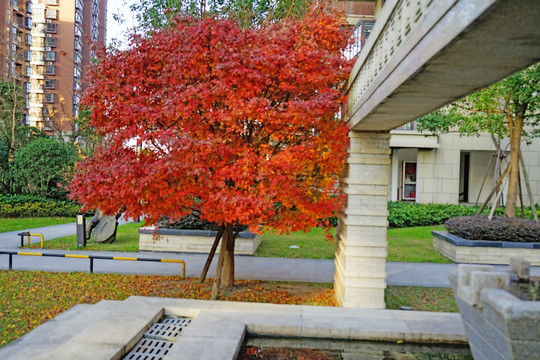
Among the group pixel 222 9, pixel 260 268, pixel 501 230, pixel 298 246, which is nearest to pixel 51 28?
pixel 222 9

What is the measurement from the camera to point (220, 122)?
863 centimetres

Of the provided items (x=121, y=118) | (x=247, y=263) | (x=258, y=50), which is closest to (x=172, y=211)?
(x=121, y=118)

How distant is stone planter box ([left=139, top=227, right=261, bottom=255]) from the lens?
15320mm

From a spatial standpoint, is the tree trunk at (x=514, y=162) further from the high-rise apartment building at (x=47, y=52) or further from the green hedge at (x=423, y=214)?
the high-rise apartment building at (x=47, y=52)

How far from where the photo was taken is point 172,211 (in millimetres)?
8664

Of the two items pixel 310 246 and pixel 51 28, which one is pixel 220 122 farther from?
pixel 51 28

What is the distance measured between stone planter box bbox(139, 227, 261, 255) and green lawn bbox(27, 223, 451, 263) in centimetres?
55

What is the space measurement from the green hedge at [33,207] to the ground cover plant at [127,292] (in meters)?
14.2

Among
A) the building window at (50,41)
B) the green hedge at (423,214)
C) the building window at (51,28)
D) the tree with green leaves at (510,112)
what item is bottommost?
the green hedge at (423,214)

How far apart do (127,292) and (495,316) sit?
28.6 feet

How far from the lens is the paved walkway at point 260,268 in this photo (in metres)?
12.5

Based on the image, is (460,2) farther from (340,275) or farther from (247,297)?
(247,297)

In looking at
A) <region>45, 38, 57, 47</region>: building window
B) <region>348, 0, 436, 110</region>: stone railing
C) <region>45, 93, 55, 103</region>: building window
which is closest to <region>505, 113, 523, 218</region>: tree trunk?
<region>348, 0, 436, 110</region>: stone railing

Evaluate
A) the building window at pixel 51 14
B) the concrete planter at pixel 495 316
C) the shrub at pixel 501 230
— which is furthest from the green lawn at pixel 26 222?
the building window at pixel 51 14
